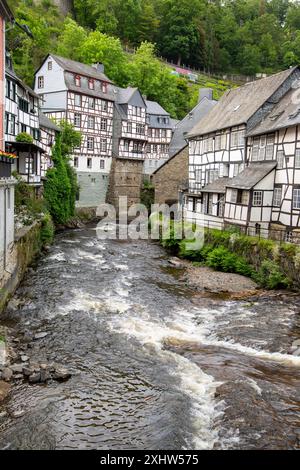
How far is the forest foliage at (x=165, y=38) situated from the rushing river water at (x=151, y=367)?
41.1 metres

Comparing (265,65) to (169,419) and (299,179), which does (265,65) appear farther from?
(169,419)

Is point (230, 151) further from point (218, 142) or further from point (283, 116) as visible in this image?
point (283, 116)

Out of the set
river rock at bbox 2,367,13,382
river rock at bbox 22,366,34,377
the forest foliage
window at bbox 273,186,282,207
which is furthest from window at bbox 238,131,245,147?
the forest foliage

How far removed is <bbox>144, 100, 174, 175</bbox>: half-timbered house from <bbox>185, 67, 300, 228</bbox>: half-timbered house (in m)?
18.0

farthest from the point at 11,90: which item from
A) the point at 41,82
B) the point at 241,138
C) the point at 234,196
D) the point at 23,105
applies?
the point at 41,82

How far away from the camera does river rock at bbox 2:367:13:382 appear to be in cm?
1074

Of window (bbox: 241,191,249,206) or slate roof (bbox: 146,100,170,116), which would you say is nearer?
window (bbox: 241,191,249,206)

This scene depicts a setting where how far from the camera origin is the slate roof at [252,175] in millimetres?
23719

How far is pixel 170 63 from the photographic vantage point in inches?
3472

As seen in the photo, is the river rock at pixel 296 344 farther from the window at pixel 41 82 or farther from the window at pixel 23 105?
the window at pixel 41 82

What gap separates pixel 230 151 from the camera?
1161 inches

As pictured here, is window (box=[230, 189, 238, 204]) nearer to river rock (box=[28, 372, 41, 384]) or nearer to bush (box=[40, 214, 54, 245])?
bush (box=[40, 214, 54, 245])

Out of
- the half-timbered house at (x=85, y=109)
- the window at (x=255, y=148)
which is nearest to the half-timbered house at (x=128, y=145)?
the half-timbered house at (x=85, y=109)
